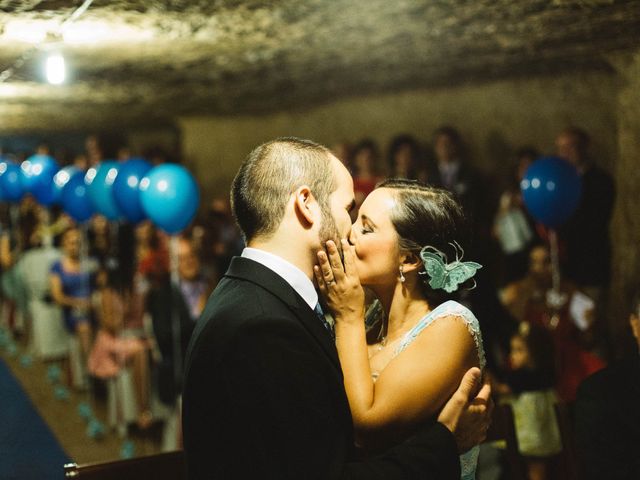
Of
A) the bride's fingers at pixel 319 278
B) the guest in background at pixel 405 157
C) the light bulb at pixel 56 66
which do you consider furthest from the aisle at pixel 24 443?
the bride's fingers at pixel 319 278

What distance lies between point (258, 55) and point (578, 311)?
8.93 ft

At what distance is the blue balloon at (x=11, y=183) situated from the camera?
792 centimetres

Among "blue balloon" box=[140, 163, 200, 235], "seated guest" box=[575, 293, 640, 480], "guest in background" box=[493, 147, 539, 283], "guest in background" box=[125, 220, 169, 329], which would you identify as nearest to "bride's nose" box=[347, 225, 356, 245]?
"seated guest" box=[575, 293, 640, 480]

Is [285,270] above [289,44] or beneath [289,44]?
beneath

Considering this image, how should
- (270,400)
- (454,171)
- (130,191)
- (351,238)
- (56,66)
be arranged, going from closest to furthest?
1. (270,400)
2. (351,238)
3. (56,66)
4. (130,191)
5. (454,171)

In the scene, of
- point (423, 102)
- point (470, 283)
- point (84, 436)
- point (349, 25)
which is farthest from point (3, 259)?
point (470, 283)

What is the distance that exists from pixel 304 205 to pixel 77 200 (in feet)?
16.7

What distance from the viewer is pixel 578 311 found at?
4551mm

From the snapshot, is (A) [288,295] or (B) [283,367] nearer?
(B) [283,367]

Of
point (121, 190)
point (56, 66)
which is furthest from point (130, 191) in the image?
point (56, 66)

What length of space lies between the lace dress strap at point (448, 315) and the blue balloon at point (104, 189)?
4085 millimetres

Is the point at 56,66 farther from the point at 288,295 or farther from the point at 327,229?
the point at 288,295

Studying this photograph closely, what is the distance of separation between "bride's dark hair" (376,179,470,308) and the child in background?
2.09 meters

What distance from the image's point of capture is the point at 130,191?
541cm
